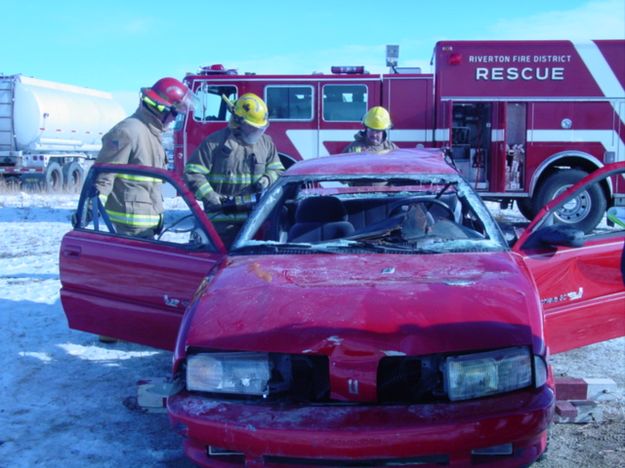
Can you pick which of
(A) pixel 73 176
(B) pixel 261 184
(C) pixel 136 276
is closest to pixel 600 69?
(B) pixel 261 184

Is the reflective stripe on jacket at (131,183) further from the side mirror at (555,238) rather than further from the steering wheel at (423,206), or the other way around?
the side mirror at (555,238)

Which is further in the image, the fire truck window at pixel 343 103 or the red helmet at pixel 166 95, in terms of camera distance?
the fire truck window at pixel 343 103

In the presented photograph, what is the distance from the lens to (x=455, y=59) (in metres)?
11.0

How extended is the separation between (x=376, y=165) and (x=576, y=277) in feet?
4.07

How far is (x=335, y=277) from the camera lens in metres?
2.99

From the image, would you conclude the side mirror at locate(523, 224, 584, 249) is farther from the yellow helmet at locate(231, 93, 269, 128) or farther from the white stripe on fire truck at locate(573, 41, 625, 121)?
the white stripe on fire truck at locate(573, 41, 625, 121)

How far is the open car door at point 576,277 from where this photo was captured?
3.49 meters

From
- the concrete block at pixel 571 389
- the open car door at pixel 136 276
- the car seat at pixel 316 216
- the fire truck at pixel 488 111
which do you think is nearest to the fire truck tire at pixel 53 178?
the fire truck at pixel 488 111

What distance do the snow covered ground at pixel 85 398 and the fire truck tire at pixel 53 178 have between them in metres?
13.4

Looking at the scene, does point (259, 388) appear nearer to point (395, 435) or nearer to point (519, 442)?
point (395, 435)

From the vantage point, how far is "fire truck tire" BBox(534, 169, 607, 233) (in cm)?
1078

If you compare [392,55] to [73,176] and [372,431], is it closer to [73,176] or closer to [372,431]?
[372,431]

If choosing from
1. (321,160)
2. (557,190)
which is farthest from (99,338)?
(557,190)

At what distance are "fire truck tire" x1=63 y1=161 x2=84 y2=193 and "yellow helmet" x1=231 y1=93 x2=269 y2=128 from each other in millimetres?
15932
